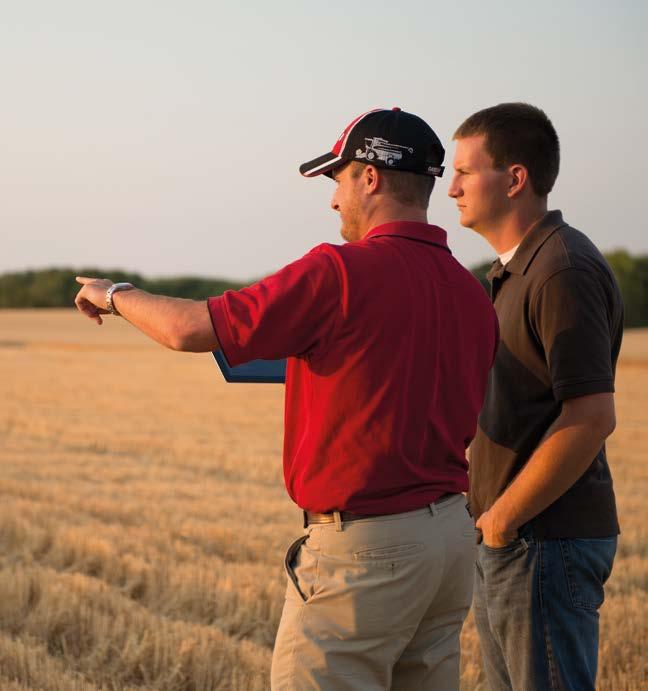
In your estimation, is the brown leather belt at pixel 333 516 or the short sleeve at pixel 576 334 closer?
the brown leather belt at pixel 333 516

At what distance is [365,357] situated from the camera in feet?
7.61

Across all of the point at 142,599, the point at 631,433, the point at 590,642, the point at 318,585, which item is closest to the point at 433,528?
the point at 318,585

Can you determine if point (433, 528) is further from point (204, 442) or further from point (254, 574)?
point (204, 442)

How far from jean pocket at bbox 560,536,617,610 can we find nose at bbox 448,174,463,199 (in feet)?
3.54

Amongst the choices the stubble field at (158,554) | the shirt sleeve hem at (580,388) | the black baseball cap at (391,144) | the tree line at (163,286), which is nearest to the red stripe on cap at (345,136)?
the black baseball cap at (391,144)

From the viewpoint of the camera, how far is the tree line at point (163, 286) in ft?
183

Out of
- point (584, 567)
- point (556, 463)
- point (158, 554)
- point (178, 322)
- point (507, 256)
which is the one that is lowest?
point (158, 554)

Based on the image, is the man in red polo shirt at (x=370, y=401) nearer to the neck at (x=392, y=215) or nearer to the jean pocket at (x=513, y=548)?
the neck at (x=392, y=215)

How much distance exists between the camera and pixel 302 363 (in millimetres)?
2400

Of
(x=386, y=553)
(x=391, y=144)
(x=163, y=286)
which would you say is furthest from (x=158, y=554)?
(x=163, y=286)

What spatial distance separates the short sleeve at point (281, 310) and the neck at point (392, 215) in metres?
0.27

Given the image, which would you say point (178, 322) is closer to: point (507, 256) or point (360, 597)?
point (360, 597)

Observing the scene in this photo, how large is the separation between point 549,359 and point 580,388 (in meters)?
0.11

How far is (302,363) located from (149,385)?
24.4 meters
